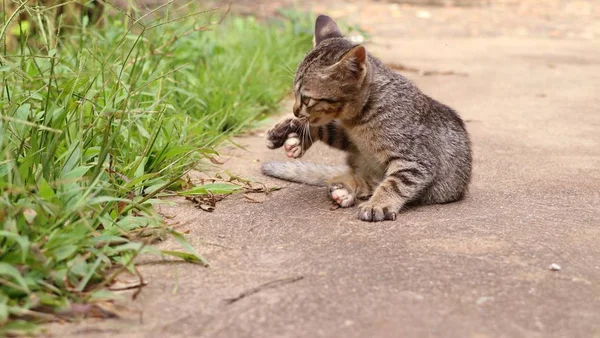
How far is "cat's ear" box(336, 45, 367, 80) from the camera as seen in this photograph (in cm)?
379

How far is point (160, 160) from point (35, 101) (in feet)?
2.30

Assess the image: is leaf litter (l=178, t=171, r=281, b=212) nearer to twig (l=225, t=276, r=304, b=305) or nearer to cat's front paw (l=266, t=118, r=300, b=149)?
cat's front paw (l=266, t=118, r=300, b=149)

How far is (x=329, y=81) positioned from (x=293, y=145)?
430 millimetres

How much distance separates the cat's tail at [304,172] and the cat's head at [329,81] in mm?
492

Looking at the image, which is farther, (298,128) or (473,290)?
(298,128)

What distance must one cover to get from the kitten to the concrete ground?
120mm

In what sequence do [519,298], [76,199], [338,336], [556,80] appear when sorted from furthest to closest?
1. [556,80]
2. [76,199]
3. [519,298]
4. [338,336]

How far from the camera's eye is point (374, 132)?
→ 13.2ft

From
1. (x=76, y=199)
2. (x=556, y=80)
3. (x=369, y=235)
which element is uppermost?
(x=76, y=199)

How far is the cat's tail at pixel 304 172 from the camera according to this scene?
4.43 m

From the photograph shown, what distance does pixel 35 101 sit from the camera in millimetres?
3939

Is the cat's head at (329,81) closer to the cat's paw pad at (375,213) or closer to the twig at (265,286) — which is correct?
the cat's paw pad at (375,213)

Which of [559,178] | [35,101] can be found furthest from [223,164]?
[559,178]

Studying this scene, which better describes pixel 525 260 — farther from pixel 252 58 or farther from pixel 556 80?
pixel 556 80
